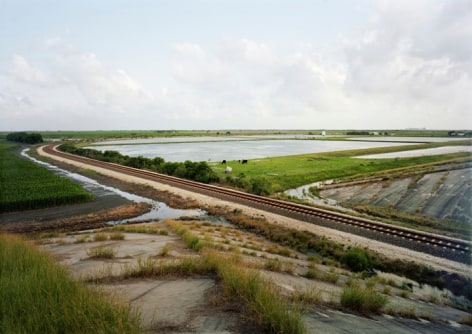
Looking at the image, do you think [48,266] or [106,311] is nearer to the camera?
[106,311]

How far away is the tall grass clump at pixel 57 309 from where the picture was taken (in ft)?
14.5

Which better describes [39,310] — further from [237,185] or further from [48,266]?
[237,185]

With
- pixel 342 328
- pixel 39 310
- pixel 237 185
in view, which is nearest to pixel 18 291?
pixel 39 310

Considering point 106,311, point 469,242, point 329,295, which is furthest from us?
point 469,242

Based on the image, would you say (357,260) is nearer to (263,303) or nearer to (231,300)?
(231,300)

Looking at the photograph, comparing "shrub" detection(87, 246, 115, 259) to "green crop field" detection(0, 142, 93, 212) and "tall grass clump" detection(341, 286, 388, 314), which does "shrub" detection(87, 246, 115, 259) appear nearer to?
"tall grass clump" detection(341, 286, 388, 314)

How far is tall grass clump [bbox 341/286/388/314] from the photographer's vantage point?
288 inches

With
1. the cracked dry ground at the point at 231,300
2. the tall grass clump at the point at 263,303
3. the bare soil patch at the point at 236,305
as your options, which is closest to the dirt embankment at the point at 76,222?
the bare soil patch at the point at 236,305

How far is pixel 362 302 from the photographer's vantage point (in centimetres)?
737

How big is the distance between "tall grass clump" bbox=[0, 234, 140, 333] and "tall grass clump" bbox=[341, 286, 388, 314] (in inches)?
201

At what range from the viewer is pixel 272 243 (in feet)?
55.3

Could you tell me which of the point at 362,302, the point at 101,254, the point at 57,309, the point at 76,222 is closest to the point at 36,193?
the point at 76,222

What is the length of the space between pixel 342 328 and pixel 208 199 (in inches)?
869

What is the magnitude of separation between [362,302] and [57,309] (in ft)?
21.6
